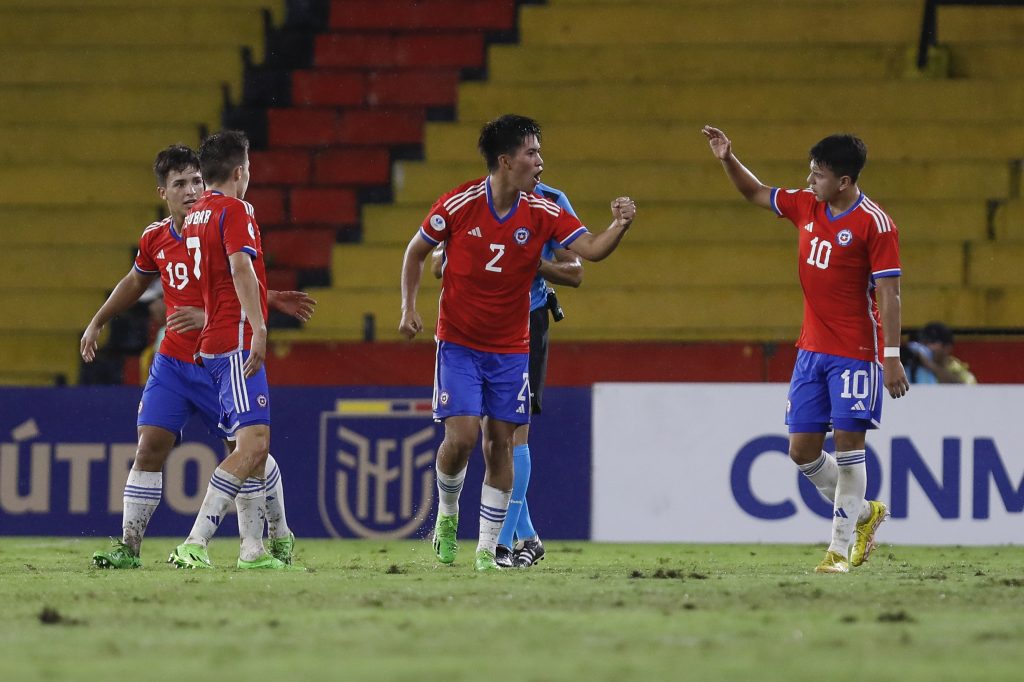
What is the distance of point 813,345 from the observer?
7535mm

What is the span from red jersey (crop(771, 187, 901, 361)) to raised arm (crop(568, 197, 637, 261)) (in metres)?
0.91

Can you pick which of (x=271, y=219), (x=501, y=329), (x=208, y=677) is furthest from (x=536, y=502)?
(x=208, y=677)

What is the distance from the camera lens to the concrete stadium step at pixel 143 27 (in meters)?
16.5

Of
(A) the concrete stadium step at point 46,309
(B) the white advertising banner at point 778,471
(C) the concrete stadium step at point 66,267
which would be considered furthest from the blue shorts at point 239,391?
(C) the concrete stadium step at point 66,267

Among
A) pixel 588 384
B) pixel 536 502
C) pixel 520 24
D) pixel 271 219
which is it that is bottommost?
pixel 536 502

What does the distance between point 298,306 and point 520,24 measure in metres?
8.84

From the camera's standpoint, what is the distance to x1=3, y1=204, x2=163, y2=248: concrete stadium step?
14766 millimetres

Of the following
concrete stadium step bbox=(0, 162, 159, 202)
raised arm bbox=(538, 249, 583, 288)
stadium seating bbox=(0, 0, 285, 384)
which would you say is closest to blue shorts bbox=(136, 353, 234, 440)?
raised arm bbox=(538, 249, 583, 288)

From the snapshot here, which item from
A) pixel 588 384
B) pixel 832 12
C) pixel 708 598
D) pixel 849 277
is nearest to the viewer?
pixel 708 598

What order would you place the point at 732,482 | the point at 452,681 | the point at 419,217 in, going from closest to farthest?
1. the point at 452,681
2. the point at 732,482
3. the point at 419,217

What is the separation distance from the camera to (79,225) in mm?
14859

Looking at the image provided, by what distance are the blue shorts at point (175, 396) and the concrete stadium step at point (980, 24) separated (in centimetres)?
988

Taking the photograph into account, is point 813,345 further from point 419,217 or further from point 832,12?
point 832,12

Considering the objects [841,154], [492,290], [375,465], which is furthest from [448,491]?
[375,465]
